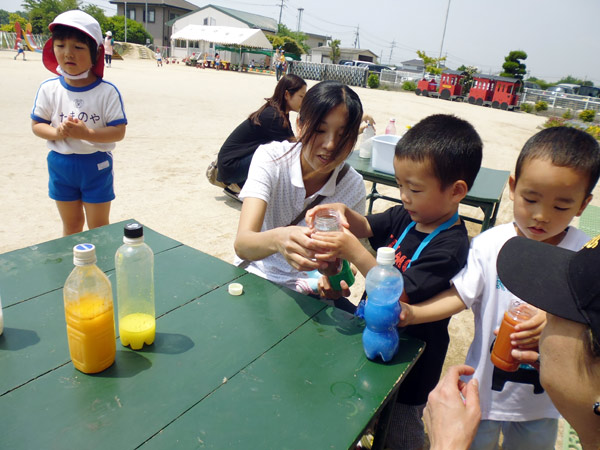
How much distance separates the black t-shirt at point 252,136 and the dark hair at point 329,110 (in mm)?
2632

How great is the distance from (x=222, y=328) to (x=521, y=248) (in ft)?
3.18

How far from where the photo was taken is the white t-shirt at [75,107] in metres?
2.72

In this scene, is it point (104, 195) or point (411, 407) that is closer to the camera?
point (411, 407)

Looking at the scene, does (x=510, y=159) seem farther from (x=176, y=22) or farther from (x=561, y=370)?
(x=176, y=22)

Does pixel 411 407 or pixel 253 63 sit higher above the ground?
pixel 253 63

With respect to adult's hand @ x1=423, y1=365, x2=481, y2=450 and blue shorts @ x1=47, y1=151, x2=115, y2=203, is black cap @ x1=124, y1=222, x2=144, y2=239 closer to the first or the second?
adult's hand @ x1=423, y1=365, x2=481, y2=450

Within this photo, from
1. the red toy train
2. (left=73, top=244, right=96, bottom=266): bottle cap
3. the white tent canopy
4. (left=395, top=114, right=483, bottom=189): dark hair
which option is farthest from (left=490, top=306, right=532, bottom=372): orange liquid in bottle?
the white tent canopy

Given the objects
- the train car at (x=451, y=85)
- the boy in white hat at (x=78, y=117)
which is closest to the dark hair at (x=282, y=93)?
the boy in white hat at (x=78, y=117)

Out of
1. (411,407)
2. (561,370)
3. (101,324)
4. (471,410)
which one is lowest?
(411,407)

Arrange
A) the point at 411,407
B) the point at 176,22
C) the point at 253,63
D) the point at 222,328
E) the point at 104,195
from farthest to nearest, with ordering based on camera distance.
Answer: the point at 176,22 → the point at 253,63 → the point at 104,195 → the point at 411,407 → the point at 222,328

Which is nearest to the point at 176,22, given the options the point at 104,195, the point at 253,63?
the point at 253,63

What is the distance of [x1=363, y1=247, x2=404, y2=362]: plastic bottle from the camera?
129 cm

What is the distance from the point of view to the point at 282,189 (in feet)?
6.98

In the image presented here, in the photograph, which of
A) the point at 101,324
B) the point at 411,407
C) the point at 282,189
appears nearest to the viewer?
the point at 101,324
